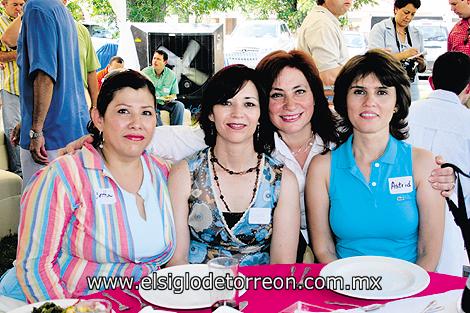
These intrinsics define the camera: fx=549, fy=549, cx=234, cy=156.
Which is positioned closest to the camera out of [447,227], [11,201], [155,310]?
[155,310]

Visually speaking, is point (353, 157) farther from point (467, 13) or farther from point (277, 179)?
point (467, 13)

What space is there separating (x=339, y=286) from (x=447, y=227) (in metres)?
0.83

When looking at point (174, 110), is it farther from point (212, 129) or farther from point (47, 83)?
point (212, 129)

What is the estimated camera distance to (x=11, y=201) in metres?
3.39

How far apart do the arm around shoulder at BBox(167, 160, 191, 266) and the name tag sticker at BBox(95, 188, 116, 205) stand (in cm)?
30

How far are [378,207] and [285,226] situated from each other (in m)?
0.36

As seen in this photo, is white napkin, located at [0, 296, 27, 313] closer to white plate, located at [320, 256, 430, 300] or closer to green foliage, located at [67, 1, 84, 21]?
white plate, located at [320, 256, 430, 300]

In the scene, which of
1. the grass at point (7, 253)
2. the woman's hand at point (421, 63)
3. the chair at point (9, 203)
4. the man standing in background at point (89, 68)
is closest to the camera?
the chair at point (9, 203)

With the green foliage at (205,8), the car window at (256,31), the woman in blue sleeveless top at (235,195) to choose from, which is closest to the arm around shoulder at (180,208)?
the woman in blue sleeveless top at (235,195)

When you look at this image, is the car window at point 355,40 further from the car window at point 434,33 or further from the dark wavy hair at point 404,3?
the dark wavy hair at point 404,3

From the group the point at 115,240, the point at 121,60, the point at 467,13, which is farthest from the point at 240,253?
the point at 121,60

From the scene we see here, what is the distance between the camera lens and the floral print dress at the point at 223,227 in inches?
83.4

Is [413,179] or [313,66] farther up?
[313,66]

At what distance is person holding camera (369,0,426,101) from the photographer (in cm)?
463
